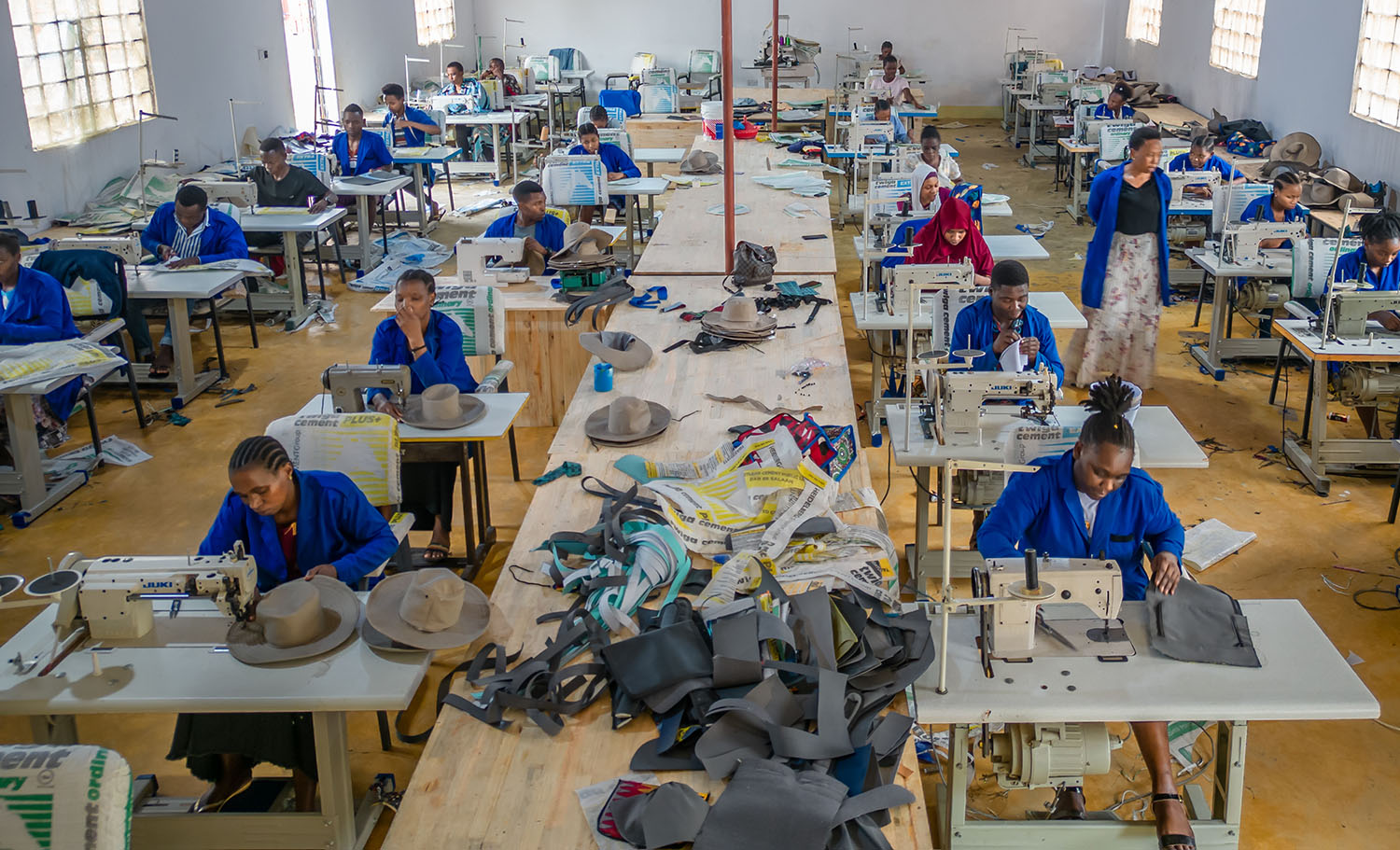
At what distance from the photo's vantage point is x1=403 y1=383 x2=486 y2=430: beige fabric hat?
183 inches

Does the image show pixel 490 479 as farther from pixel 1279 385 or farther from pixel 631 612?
pixel 1279 385

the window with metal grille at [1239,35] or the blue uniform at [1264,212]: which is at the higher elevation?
the window with metal grille at [1239,35]

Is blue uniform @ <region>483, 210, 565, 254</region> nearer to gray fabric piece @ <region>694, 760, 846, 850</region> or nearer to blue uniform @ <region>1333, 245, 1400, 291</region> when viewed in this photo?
blue uniform @ <region>1333, 245, 1400, 291</region>

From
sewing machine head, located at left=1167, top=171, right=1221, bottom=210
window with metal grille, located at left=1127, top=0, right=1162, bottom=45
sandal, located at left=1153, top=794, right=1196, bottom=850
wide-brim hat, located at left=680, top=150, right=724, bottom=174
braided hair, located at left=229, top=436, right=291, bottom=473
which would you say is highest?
window with metal grille, located at left=1127, top=0, right=1162, bottom=45

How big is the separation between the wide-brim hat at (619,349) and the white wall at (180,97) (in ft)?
17.6

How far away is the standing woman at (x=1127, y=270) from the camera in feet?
22.1

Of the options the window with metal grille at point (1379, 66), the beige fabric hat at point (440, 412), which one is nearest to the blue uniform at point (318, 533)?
the beige fabric hat at point (440, 412)

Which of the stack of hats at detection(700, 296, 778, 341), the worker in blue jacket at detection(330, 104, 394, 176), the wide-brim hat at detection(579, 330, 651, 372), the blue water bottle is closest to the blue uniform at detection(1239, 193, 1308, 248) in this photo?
the stack of hats at detection(700, 296, 778, 341)

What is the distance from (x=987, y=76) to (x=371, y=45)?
9.88m

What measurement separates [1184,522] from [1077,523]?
2.44 m

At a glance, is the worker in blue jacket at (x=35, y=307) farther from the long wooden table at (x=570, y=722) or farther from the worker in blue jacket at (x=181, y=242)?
the long wooden table at (x=570, y=722)

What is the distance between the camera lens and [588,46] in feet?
63.6

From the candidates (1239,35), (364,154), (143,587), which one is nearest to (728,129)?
(143,587)

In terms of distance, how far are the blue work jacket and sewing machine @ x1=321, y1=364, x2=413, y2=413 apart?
13.5ft
